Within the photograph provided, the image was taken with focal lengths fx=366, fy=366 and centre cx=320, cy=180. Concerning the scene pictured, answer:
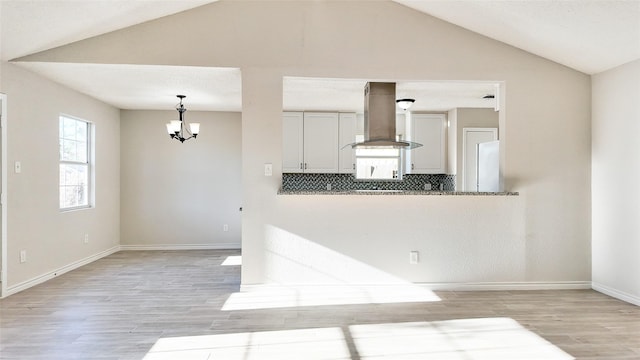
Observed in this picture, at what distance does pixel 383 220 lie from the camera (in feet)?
12.4

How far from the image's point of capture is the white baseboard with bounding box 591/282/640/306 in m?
3.42

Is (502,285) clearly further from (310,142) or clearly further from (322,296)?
(310,142)

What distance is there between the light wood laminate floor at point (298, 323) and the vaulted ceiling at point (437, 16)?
89.2 inches

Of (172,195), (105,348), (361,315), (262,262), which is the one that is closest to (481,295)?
(361,315)

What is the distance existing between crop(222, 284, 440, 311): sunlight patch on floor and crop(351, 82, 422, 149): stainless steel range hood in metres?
1.54

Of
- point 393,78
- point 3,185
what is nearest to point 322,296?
point 393,78

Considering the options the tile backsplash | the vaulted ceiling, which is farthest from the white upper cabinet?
the vaulted ceiling

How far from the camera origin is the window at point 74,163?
183 inches

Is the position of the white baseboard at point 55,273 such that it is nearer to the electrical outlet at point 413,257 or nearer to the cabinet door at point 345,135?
the cabinet door at point 345,135

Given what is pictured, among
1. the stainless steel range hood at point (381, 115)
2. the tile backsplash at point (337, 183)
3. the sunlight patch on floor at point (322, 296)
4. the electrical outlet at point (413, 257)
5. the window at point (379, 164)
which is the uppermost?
the stainless steel range hood at point (381, 115)

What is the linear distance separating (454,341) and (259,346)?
1377 mm

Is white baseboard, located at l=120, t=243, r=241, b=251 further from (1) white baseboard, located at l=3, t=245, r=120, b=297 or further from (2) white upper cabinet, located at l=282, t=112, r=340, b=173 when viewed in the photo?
(2) white upper cabinet, located at l=282, t=112, r=340, b=173

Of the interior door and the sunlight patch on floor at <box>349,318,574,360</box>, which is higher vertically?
the interior door

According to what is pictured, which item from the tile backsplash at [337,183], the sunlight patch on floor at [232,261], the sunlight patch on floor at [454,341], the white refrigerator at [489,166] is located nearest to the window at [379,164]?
the tile backsplash at [337,183]
